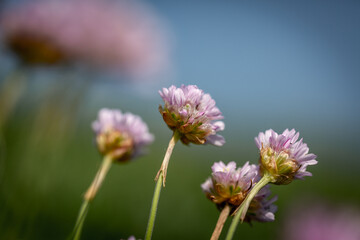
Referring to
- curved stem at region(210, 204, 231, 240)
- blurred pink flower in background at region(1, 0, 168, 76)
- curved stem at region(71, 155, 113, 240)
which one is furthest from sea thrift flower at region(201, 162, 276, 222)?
blurred pink flower in background at region(1, 0, 168, 76)

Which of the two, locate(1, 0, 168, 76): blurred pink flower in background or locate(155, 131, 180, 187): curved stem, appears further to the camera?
locate(1, 0, 168, 76): blurred pink flower in background

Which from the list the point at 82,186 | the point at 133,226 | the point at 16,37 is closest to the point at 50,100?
the point at 16,37

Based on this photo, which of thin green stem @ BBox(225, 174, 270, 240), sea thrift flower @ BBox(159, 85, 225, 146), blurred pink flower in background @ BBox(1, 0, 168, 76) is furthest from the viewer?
blurred pink flower in background @ BBox(1, 0, 168, 76)

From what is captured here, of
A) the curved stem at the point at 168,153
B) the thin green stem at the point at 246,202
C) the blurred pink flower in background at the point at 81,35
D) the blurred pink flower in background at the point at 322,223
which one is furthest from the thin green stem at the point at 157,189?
the blurred pink flower in background at the point at 81,35

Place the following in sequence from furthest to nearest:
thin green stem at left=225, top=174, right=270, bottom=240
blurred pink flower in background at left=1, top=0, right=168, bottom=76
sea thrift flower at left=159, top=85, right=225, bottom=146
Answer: blurred pink flower in background at left=1, top=0, right=168, bottom=76, sea thrift flower at left=159, top=85, right=225, bottom=146, thin green stem at left=225, top=174, right=270, bottom=240

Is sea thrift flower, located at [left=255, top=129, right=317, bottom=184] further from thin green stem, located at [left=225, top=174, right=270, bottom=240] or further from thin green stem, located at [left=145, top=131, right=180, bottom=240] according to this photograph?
thin green stem, located at [left=145, top=131, right=180, bottom=240]

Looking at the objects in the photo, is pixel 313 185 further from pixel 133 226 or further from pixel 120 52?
pixel 120 52

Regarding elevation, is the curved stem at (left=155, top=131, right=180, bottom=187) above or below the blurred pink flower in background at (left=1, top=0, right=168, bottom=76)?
below

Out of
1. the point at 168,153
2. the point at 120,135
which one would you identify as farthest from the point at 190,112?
the point at 120,135

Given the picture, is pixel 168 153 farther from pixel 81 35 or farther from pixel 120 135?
pixel 81 35
